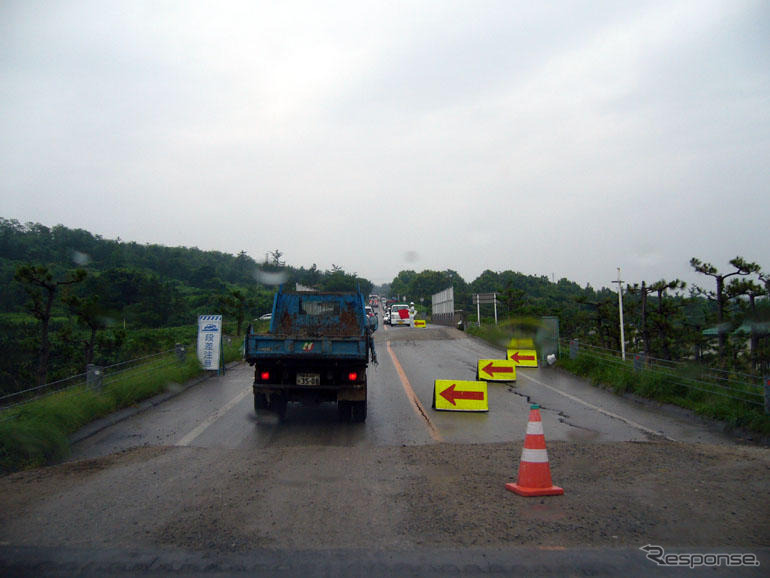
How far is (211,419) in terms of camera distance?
37.1 feet

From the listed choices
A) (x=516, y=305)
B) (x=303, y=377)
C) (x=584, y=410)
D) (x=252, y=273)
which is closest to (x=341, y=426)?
(x=303, y=377)

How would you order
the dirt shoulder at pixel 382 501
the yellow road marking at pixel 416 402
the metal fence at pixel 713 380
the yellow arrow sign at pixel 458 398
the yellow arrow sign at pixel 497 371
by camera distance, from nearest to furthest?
the dirt shoulder at pixel 382 501, the yellow road marking at pixel 416 402, the metal fence at pixel 713 380, the yellow arrow sign at pixel 458 398, the yellow arrow sign at pixel 497 371

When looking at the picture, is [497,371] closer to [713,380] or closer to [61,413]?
[713,380]

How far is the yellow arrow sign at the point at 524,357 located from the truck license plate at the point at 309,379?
13.5 metres

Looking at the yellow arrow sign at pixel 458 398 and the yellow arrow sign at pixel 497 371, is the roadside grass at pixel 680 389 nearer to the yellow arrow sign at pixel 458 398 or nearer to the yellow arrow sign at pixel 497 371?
the yellow arrow sign at pixel 497 371

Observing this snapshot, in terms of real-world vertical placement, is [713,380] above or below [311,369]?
below

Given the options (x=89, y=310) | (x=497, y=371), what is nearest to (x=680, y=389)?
(x=497, y=371)

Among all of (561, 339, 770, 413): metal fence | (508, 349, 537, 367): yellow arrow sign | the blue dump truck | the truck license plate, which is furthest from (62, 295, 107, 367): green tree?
(561, 339, 770, 413): metal fence

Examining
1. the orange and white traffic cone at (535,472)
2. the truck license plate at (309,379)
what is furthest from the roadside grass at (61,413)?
the orange and white traffic cone at (535,472)

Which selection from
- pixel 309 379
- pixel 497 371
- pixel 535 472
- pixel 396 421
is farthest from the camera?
pixel 497 371

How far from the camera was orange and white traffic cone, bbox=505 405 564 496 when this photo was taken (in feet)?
19.6

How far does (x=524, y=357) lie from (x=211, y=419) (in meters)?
14.5

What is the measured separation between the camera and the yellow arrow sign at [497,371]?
1758 cm

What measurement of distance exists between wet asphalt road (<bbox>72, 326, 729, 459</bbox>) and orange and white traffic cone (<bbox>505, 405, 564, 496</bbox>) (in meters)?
3.24
